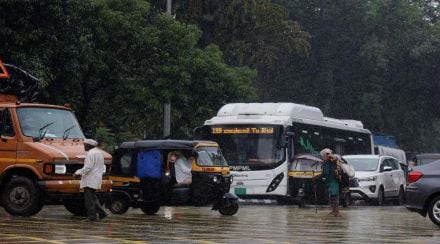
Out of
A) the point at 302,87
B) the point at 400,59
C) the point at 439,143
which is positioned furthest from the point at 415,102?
the point at 439,143

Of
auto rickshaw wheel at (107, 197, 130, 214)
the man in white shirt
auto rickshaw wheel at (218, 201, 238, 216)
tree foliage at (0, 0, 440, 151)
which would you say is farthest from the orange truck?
tree foliage at (0, 0, 440, 151)

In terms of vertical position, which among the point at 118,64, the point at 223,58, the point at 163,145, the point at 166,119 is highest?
the point at 223,58

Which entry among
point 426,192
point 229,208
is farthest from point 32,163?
point 426,192

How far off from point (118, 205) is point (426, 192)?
23.5 feet

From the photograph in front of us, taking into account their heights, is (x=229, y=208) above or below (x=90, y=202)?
below

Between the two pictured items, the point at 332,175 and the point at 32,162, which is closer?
the point at 32,162

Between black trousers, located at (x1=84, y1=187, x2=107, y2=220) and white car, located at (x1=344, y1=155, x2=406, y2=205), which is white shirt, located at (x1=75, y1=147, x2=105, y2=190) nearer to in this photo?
black trousers, located at (x1=84, y1=187, x2=107, y2=220)

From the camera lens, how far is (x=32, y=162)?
2022 cm

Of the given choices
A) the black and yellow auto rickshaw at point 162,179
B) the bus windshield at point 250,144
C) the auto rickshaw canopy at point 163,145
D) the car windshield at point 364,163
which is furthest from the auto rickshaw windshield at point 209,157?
the car windshield at point 364,163

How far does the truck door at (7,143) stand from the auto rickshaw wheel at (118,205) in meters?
3.57

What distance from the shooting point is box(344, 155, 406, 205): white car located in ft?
110

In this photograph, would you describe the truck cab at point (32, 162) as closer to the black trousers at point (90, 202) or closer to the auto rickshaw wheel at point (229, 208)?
the black trousers at point (90, 202)

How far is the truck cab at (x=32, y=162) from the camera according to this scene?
2016 centimetres

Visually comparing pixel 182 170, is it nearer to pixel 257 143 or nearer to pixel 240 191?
pixel 240 191
